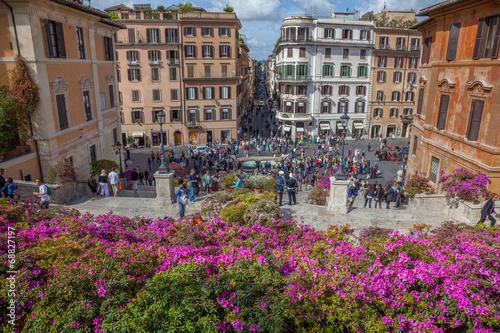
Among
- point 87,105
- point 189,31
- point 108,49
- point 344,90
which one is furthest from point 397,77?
point 87,105

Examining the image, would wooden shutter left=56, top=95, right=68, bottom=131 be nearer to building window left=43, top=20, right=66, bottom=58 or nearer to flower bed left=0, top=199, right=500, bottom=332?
building window left=43, top=20, right=66, bottom=58

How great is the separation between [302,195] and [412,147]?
813 cm

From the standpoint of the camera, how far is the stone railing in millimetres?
13438

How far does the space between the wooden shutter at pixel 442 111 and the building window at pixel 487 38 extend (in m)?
2.79

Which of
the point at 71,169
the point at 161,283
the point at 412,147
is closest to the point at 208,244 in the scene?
the point at 161,283

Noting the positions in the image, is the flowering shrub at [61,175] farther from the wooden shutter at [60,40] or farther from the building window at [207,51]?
the building window at [207,51]

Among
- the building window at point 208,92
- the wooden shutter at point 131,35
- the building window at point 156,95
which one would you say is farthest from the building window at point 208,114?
the wooden shutter at point 131,35

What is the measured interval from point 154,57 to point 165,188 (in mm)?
31555

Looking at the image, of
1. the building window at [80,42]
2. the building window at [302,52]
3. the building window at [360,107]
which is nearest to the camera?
the building window at [80,42]

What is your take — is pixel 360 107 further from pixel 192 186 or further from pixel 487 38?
pixel 192 186

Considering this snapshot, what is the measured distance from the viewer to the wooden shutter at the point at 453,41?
16.6 meters

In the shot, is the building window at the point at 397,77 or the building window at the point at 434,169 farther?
the building window at the point at 397,77

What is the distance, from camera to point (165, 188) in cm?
1408

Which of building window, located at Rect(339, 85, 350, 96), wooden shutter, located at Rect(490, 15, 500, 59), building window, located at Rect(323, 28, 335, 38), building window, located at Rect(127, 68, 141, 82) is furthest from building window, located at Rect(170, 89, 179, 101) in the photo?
wooden shutter, located at Rect(490, 15, 500, 59)
